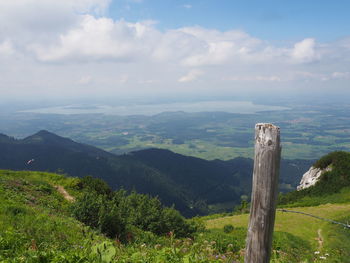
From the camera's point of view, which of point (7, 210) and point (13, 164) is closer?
point (7, 210)

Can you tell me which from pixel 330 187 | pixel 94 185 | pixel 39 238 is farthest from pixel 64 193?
pixel 330 187

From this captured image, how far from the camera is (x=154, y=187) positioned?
14912cm

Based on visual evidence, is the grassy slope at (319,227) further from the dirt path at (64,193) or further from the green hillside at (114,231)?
the dirt path at (64,193)

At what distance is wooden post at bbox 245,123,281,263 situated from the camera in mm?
3631

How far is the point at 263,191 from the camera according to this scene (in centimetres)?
371

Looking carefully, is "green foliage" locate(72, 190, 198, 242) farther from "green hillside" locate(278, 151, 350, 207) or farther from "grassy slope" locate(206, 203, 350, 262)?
"green hillside" locate(278, 151, 350, 207)

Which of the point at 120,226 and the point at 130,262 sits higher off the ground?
the point at 130,262

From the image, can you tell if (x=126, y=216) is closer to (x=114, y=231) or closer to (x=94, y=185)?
(x=114, y=231)

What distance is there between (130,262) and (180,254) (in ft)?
3.76

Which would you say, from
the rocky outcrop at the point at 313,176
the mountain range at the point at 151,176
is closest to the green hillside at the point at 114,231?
the rocky outcrop at the point at 313,176

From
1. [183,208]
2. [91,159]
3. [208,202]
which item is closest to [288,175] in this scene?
[208,202]

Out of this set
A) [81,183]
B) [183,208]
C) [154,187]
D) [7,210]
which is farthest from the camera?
[154,187]

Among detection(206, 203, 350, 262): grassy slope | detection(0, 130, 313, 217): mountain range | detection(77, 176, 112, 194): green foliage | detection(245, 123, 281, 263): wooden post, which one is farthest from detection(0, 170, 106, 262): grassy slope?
detection(0, 130, 313, 217): mountain range

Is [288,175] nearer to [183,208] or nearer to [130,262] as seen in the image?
[183,208]
